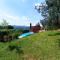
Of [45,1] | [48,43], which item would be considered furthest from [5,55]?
[45,1]

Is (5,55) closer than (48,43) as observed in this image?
Yes

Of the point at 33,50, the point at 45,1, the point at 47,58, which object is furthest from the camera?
the point at 45,1

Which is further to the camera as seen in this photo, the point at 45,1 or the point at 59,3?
the point at 45,1

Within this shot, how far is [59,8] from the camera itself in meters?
20.3

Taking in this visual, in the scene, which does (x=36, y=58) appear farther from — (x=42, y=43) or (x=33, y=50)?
(x=42, y=43)

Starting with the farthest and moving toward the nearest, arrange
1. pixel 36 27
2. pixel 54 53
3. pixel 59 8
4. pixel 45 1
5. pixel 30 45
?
pixel 36 27, pixel 45 1, pixel 59 8, pixel 30 45, pixel 54 53

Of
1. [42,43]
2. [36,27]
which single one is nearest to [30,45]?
[42,43]

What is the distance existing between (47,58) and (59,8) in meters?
7.16

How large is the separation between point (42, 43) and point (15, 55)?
3861mm

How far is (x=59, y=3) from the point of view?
1969 centimetres

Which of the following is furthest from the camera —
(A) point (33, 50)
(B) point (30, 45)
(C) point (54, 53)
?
(B) point (30, 45)

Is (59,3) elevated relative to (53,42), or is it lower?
elevated

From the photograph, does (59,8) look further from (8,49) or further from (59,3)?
(8,49)

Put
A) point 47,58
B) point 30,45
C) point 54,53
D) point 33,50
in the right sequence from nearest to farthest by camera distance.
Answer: point 47,58 < point 54,53 < point 33,50 < point 30,45
